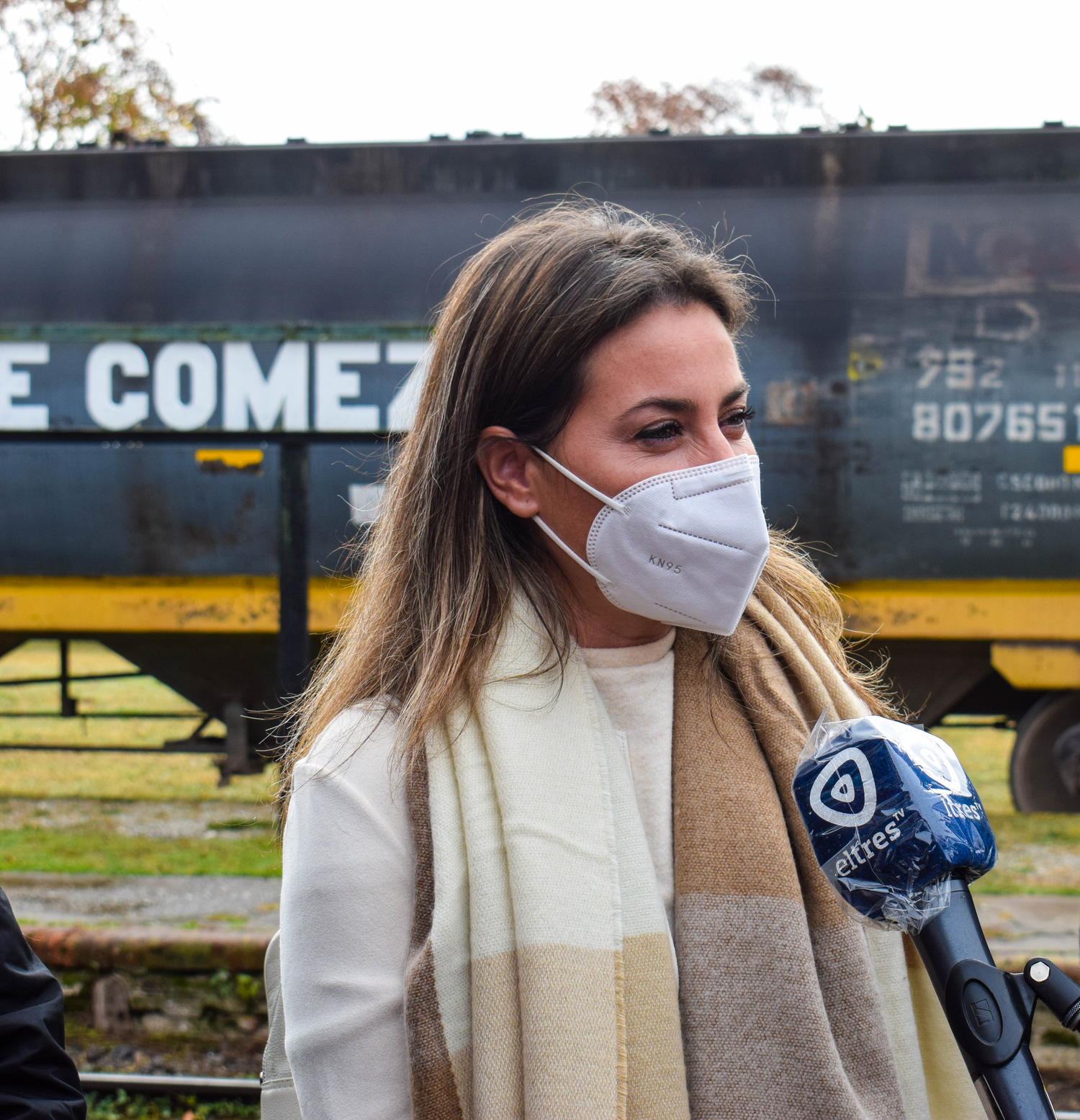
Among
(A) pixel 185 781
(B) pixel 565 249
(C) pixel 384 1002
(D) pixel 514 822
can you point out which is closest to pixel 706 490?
(B) pixel 565 249

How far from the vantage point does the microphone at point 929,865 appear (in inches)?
28.3

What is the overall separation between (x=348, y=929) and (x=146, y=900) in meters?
3.72

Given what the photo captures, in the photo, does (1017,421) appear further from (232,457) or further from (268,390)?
(232,457)

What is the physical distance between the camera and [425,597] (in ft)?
4.44

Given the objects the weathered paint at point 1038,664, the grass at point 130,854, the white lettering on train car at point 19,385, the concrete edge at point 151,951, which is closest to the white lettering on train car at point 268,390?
the white lettering on train car at point 19,385

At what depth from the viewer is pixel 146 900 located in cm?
440

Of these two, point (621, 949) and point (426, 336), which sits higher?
point (426, 336)

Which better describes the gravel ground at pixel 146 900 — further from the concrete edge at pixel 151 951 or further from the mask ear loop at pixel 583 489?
the mask ear loop at pixel 583 489

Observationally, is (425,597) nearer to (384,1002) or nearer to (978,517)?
(384,1002)

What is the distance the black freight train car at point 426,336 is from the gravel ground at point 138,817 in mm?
1255

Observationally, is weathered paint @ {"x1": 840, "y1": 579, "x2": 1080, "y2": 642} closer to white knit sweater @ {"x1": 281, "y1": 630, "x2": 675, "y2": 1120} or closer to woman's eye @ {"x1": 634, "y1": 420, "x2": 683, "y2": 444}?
woman's eye @ {"x1": 634, "y1": 420, "x2": 683, "y2": 444}

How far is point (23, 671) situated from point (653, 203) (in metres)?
14.2

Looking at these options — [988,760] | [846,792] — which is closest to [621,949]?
[846,792]

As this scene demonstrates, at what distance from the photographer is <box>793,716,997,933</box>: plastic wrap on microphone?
0.78 meters
